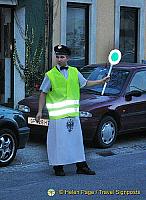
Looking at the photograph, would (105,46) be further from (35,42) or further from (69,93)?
(69,93)

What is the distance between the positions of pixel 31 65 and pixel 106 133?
556 cm

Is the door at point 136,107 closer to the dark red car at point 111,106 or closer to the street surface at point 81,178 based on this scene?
the dark red car at point 111,106

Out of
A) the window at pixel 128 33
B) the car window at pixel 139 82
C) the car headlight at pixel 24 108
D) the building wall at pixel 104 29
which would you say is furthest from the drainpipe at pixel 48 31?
the car headlight at pixel 24 108

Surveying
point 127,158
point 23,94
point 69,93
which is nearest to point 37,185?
point 69,93

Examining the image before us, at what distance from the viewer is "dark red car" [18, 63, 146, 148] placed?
10.2 m

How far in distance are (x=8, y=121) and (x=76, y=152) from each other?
139 cm

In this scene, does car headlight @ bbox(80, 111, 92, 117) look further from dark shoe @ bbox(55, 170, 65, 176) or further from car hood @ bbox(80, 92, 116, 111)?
dark shoe @ bbox(55, 170, 65, 176)

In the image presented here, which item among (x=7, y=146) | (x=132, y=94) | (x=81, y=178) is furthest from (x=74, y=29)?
(x=81, y=178)

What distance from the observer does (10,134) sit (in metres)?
8.68

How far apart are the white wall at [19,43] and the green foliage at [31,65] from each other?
0.10 meters

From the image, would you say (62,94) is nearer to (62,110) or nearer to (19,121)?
(62,110)

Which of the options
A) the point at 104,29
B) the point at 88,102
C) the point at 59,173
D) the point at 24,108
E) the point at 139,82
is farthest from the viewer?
the point at 104,29

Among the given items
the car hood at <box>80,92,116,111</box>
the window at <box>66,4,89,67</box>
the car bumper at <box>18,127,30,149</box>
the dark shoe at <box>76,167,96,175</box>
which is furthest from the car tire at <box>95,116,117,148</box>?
the window at <box>66,4,89,67</box>

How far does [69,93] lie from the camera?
7.88 metres
